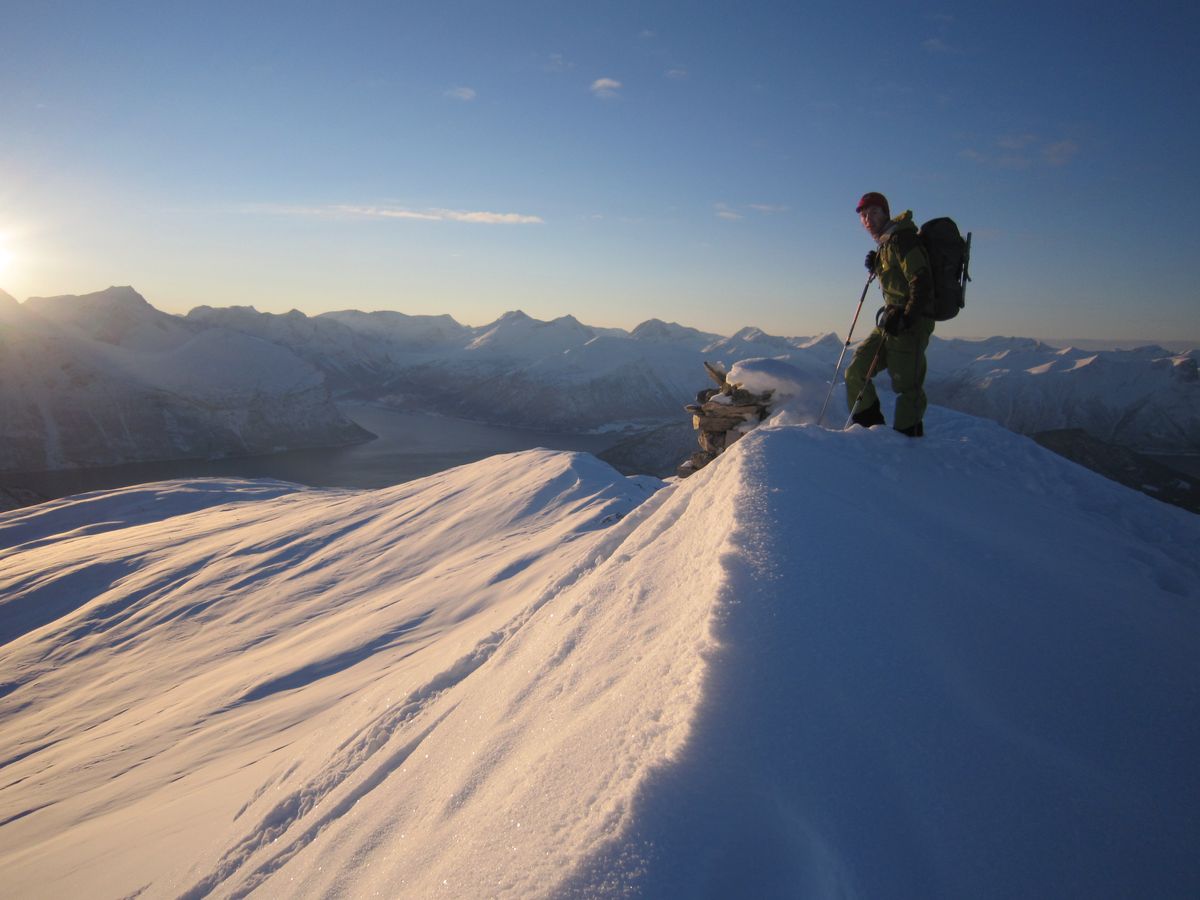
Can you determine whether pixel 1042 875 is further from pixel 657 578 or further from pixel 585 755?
pixel 657 578

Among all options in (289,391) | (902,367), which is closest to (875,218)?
(902,367)

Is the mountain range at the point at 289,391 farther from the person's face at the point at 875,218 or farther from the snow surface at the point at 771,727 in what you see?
the snow surface at the point at 771,727

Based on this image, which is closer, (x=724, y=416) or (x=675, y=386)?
(x=724, y=416)

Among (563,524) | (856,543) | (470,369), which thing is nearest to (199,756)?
(563,524)

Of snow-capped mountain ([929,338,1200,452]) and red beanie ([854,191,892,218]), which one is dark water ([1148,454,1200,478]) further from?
red beanie ([854,191,892,218])

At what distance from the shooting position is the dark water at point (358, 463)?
6675 centimetres

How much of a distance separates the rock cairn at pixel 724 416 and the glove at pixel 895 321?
2651 millimetres

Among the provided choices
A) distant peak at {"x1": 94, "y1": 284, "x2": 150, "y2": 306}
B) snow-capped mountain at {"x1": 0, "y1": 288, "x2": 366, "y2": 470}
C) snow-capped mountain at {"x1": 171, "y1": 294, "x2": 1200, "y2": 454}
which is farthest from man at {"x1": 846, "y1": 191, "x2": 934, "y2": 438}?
distant peak at {"x1": 94, "y1": 284, "x2": 150, "y2": 306}

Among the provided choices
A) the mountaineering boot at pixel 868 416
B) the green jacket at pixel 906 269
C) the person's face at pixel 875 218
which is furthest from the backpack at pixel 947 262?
the mountaineering boot at pixel 868 416

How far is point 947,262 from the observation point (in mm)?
4742

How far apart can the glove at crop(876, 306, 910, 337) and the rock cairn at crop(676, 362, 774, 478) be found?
265 centimetres

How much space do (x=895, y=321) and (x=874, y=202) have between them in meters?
1.24

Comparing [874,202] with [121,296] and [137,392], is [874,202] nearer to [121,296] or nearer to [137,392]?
[137,392]

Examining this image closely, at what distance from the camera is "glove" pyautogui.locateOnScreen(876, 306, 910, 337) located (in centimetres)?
495
